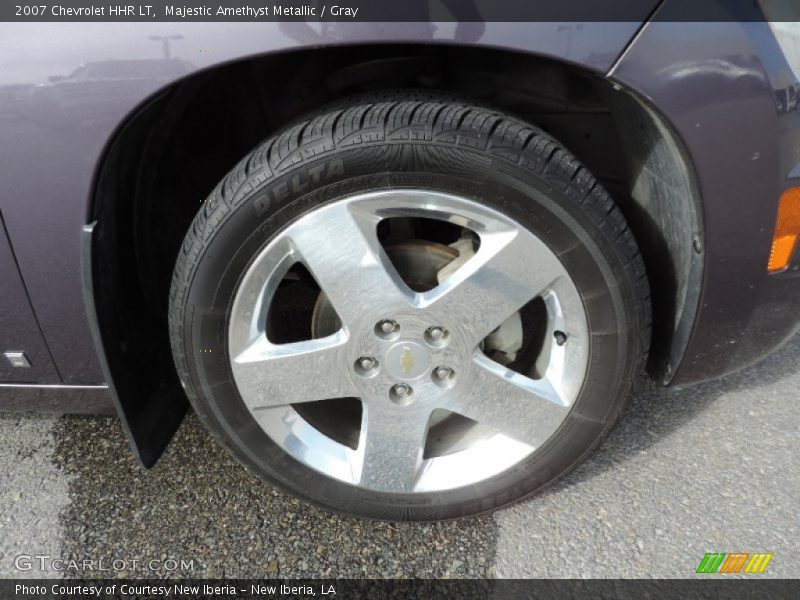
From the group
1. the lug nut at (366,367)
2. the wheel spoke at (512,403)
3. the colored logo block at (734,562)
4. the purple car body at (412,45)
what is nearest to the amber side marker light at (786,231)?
the purple car body at (412,45)

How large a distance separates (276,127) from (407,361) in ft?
2.59

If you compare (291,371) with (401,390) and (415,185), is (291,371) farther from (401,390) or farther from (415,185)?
(415,185)

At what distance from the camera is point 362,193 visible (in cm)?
131

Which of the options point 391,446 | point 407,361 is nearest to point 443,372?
point 407,361

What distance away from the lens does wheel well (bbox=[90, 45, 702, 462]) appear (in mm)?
1445

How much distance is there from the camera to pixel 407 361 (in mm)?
1439

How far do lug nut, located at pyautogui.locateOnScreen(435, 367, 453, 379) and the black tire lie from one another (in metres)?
0.32

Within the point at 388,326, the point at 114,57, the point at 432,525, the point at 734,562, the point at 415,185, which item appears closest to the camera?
the point at 114,57

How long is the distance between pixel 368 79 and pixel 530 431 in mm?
951

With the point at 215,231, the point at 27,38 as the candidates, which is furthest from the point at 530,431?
the point at 27,38

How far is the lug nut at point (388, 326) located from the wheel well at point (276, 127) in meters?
0.57

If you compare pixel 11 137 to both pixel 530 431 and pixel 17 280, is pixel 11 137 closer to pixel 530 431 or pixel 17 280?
pixel 17 280

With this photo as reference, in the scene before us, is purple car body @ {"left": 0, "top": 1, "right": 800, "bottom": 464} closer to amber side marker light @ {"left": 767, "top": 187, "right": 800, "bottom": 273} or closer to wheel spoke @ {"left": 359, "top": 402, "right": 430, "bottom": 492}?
amber side marker light @ {"left": 767, "top": 187, "right": 800, "bottom": 273}

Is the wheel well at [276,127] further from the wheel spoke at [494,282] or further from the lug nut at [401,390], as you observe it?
the lug nut at [401,390]
